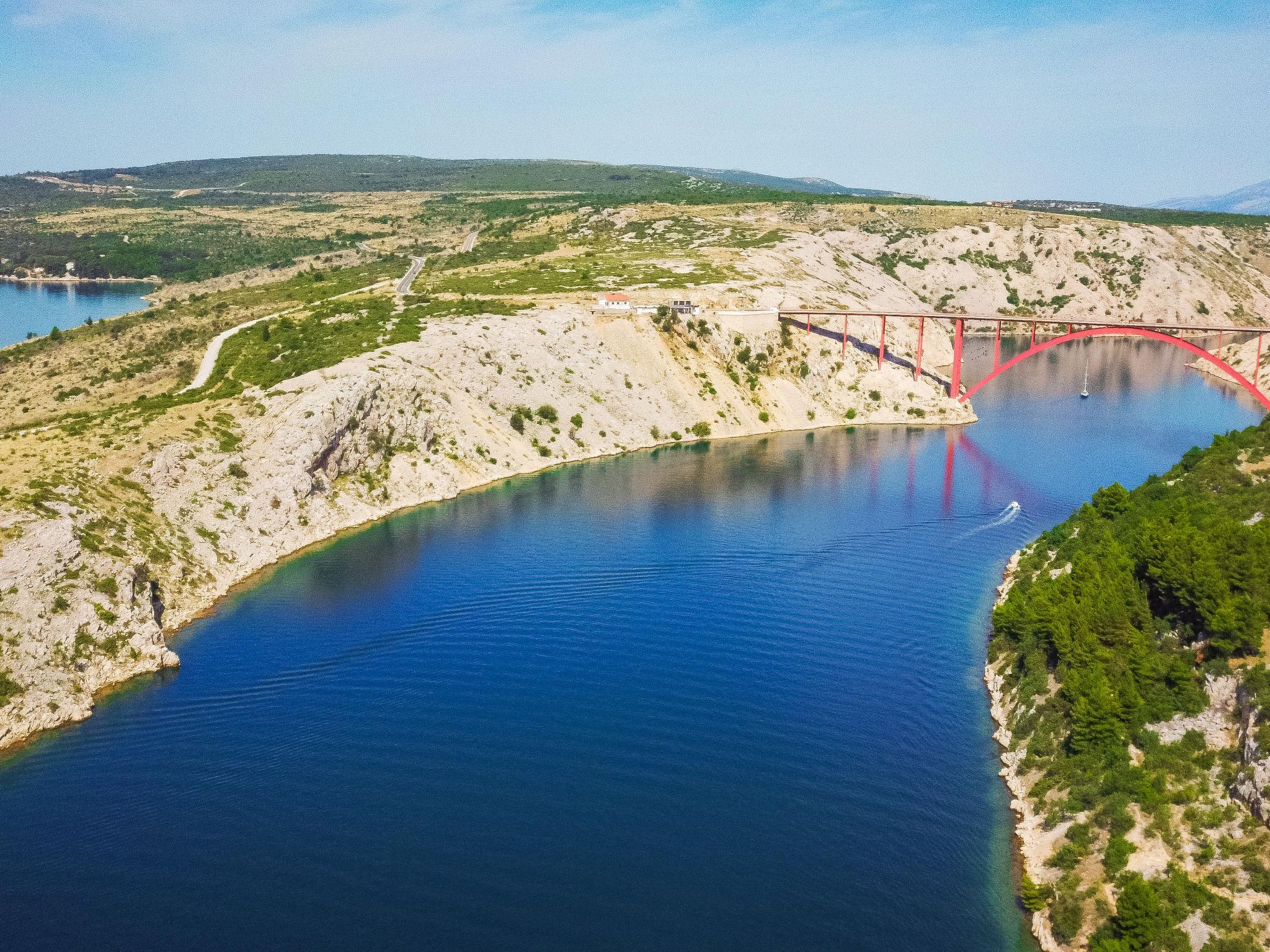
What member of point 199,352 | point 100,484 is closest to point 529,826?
point 100,484

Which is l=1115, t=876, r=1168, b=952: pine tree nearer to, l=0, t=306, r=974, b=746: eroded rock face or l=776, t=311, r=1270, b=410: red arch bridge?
l=0, t=306, r=974, b=746: eroded rock face

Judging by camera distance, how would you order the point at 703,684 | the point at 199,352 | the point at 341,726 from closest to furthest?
the point at 341,726 → the point at 703,684 → the point at 199,352

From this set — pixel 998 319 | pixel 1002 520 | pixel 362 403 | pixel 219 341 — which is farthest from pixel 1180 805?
pixel 219 341

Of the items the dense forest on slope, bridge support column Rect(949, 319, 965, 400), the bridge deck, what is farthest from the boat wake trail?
bridge support column Rect(949, 319, 965, 400)

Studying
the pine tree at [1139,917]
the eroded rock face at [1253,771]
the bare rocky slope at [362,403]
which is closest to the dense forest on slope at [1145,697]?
the pine tree at [1139,917]

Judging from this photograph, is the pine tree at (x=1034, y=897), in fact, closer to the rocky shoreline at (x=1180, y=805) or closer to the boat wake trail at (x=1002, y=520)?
the rocky shoreline at (x=1180, y=805)

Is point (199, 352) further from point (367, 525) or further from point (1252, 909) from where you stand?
point (1252, 909)

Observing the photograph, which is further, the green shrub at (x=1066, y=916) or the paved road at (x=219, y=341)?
the paved road at (x=219, y=341)
